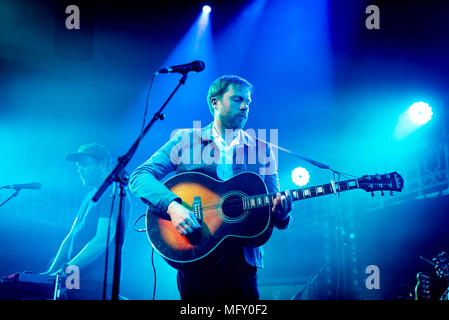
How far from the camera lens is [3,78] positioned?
7.20m

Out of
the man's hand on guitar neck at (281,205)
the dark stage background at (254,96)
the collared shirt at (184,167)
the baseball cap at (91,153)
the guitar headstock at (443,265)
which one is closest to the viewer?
the man's hand on guitar neck at (281,205)

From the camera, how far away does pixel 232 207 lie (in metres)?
2.93

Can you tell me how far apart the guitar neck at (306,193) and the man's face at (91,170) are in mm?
3186

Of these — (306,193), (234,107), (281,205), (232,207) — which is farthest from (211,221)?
(234,107)

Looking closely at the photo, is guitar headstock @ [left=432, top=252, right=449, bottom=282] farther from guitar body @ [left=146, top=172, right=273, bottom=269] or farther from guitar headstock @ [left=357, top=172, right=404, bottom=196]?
guitar body @ [left=146, top=172, right=273, bottom=269]

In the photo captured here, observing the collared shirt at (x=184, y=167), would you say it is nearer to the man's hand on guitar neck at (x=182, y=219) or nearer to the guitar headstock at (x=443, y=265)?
the man's hand on guitar neck at (x=182, y=219)

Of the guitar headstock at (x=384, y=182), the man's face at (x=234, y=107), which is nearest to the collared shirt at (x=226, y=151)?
the man's face at (x=234, y=107)

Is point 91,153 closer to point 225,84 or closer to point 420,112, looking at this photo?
point 225,84

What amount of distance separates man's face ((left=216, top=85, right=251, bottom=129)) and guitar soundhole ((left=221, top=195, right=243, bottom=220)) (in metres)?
0.75

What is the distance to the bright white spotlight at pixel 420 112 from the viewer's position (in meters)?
6.67

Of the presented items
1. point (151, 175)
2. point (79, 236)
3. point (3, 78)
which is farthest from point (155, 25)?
point (151, 175)

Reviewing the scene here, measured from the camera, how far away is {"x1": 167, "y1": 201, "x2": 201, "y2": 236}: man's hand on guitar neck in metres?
2.80

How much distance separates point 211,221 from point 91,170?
3.12 m

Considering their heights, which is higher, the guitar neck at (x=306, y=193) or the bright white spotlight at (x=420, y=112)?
the bright white spotlight at (x=420, y=112)
